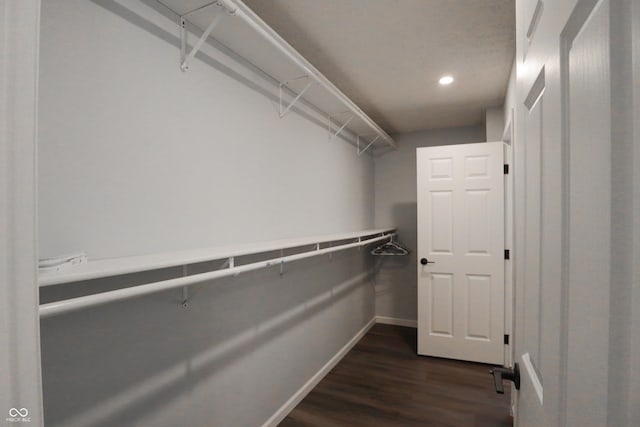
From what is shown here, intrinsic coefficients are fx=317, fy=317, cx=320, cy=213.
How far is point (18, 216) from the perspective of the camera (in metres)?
0.37

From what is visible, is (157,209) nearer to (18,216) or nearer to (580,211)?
(18,216)

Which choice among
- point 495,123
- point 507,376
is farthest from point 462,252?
point 507,376

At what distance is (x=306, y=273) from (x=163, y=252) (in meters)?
1.37

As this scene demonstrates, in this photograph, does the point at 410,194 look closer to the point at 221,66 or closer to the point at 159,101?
the point at 221,66

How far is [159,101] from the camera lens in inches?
55.6

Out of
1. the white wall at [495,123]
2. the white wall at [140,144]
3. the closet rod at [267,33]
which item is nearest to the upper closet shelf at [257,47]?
the closet rod at [267,33]

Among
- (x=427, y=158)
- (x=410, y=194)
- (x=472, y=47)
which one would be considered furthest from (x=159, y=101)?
(x=410, y=194)

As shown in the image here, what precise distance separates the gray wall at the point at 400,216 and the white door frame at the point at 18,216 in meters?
4.30

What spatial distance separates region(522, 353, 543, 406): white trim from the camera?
64 cm

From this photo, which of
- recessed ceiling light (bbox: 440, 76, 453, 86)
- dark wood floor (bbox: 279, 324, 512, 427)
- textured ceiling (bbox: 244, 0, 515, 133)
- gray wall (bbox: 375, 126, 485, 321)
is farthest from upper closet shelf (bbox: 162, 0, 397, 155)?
dark wood floor (bbox: 279, 324, 512, 427)

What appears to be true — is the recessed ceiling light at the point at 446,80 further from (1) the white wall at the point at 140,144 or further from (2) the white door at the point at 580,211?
(2) the white door at the point at 580,211

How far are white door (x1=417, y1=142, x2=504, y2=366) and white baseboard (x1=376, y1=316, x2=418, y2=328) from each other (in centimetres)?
95

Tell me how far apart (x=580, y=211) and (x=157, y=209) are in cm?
144

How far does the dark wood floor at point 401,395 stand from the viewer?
2256 millimetres
